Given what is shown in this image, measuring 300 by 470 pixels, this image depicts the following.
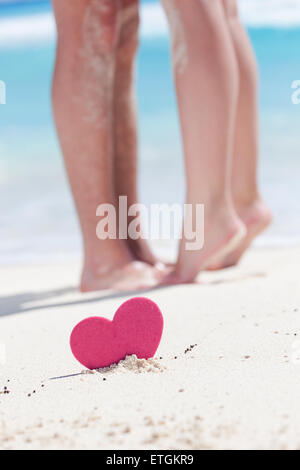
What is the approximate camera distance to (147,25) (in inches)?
340

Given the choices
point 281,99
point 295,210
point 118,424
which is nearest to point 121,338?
point 118,424

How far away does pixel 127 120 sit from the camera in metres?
2.38

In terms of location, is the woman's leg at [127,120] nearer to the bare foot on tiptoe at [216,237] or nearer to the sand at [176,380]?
the bare foot on tiptoe at [216,237]

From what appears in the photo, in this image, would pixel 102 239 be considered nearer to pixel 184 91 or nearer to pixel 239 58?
pixel 184 91

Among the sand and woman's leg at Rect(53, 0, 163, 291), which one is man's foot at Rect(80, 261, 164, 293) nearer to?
woman's leg at Rect(53, 0, 163, 291)

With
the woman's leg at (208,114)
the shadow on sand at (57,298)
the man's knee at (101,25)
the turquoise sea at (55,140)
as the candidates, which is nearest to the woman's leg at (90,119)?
the man's knee at (101,25)

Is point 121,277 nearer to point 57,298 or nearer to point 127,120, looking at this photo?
point 57,298

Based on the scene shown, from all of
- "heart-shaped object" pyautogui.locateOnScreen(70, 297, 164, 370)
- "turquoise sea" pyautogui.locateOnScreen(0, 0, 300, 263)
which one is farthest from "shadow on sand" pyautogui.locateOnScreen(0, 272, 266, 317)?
"turquoise sea" pyautogui.locateOnScreen(0, 0, 300, 263)

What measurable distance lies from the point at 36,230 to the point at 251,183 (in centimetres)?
A: 209

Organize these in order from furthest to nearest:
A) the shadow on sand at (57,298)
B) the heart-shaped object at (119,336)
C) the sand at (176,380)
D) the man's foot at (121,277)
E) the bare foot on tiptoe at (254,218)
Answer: the bare foot on tiptoe at (254,218)
the man's foot at (121,277)
the shadow on sand at (57,298)
the heart-shaped object at (119,336)
the sand at (176,380)

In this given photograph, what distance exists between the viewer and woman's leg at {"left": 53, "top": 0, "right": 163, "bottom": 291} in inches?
86.9

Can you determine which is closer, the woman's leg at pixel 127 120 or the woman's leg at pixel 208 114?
the woman's leg at pixel 208 114

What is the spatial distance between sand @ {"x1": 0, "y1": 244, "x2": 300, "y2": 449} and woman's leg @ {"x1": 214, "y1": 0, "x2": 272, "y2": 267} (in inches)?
14.3

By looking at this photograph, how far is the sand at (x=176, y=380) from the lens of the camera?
936 millimetres
